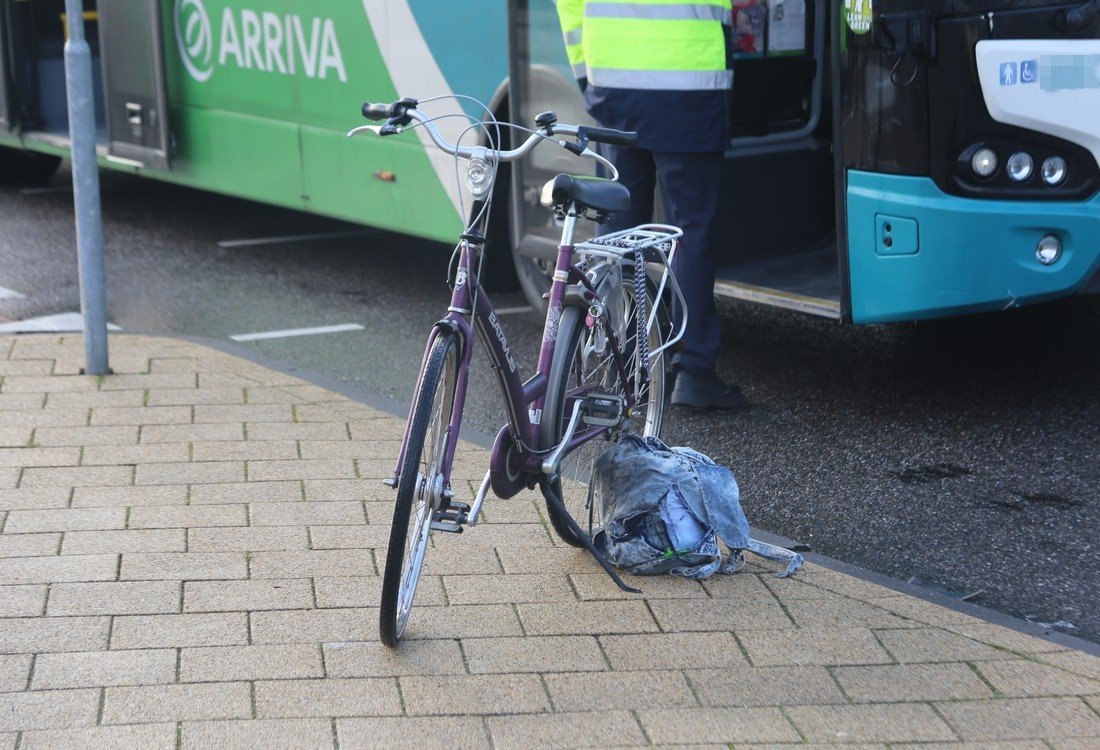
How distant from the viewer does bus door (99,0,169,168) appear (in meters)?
8.75

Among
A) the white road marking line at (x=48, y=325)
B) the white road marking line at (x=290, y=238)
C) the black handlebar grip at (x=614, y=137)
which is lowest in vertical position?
the white road marking line at (x=48, y=325)

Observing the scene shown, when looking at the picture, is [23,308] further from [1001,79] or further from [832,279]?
[1001,79]

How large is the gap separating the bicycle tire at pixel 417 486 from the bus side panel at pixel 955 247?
2111 millimetres

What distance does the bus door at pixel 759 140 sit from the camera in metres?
6.38

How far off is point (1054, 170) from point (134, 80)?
5.76m

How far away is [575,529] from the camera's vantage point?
13.4 feet

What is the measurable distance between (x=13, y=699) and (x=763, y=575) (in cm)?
191

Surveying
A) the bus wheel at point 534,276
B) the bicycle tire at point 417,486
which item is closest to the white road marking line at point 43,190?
the bus wheel at point 534,276

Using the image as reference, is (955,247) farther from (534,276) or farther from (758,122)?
(534,276)

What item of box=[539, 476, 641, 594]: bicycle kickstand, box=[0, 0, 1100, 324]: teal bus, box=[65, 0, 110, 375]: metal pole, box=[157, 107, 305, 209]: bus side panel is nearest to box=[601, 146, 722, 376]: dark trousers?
box=[0, 0, 1100, 324]: teal bus

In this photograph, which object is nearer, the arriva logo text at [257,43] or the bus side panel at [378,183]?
the bus side panel at [378,183]

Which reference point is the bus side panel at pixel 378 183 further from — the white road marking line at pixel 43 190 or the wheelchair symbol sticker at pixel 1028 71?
the white road marking line at pixel 43 190

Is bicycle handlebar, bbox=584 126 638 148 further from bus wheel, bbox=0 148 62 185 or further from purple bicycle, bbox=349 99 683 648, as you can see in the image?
bus wheel, bbox=0 148 62 185

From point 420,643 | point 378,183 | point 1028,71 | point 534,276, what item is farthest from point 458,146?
point 378,183
